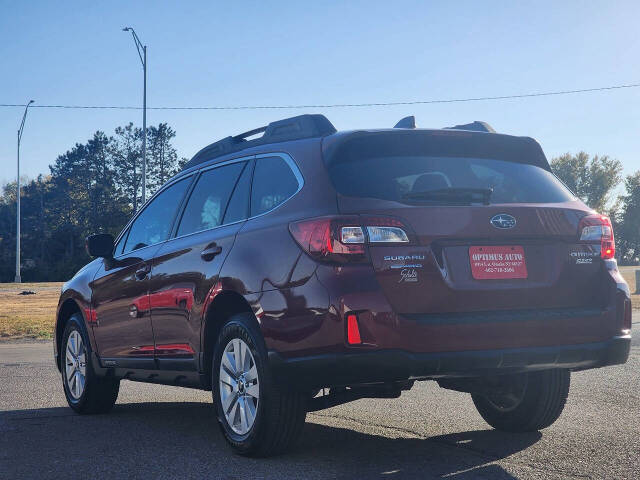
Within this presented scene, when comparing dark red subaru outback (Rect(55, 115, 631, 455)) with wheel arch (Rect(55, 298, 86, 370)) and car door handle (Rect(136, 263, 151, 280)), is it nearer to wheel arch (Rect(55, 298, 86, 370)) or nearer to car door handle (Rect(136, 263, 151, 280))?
car door handle (Rect(136, 263, 151, 280))

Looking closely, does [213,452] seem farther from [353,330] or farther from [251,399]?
[353,330]

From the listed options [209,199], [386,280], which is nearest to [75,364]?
[209,199]

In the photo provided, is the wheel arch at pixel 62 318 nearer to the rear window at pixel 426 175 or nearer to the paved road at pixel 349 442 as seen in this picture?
the paved road at pixel 349 442

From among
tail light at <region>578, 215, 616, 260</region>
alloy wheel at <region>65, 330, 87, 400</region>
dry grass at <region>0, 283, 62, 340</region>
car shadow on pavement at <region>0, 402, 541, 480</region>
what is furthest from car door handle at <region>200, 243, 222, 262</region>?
dry grass at <region>0, 283, 62, 340</region>

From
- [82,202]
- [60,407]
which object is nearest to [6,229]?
[82,202]

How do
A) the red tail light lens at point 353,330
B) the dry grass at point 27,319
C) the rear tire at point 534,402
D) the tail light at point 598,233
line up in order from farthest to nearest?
the dry grass at point 27,319 → the rear tire at point 534,402 → the tail light at point 598,233 → the red tail light lens at point 353,330

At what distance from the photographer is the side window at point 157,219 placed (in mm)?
6805

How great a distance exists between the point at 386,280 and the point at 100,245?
363 cm

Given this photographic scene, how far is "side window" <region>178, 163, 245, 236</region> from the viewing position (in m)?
6.05

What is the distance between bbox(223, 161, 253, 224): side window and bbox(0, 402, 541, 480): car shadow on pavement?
4.82ft

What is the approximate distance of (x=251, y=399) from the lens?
525 centimetres

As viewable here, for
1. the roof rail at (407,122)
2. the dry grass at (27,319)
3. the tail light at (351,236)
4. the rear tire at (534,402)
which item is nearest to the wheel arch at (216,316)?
the tail light at (351,236)

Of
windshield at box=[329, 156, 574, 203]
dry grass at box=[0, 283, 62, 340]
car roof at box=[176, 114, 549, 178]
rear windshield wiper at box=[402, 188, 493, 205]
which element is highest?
car roof at box=[176, 114, 549, 178]

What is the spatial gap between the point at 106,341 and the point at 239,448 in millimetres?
2404
